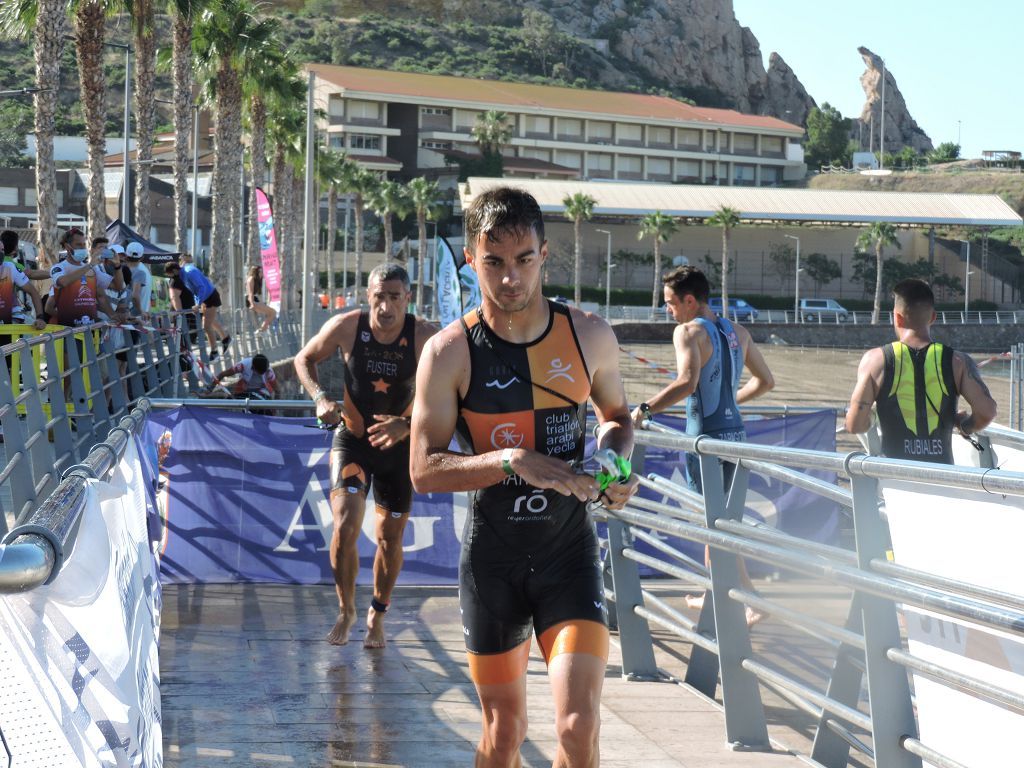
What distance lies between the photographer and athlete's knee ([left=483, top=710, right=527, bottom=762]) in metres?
3.98

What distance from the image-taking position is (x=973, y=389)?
6.77 meters

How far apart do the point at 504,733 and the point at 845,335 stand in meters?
79.8

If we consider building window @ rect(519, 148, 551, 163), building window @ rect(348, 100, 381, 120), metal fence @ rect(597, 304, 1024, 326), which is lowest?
metal fence @ rect(597, 304, 1024, 326)

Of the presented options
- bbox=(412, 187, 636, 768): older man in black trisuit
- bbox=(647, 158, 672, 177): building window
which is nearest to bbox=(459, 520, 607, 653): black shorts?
bbox=(412, 187, 636, 768): older man in black trisuit

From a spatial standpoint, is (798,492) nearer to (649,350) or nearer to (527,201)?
(527,201)

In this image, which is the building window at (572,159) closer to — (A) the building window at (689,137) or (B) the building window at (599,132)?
(B) the building window at (599,132)

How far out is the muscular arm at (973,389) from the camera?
678 cm

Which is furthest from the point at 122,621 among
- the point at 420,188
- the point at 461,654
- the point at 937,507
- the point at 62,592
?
the point at 420,188

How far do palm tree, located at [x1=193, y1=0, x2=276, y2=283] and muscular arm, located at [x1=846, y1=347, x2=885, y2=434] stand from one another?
32683 mm

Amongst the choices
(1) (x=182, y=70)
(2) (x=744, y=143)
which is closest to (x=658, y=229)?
(2) (x=744, y=143)

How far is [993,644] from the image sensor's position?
348cm

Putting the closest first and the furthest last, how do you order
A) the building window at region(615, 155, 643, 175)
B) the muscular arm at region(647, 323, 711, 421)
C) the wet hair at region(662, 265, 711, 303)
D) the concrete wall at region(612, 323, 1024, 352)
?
the muscular arm at region(647, 323, 711, 421)
the wet hair at region(662, 265, 711, 303)
the concrete wall at region(612, 323, 1024, 352)
the building window at region(615, 155, 643, 175)

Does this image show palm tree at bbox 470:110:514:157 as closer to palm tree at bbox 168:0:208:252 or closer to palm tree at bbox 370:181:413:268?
palm tree at bbox 370:181:413:268

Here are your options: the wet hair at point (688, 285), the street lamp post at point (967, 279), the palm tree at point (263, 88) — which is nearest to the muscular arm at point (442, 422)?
the wet hair at point (688, 285)
